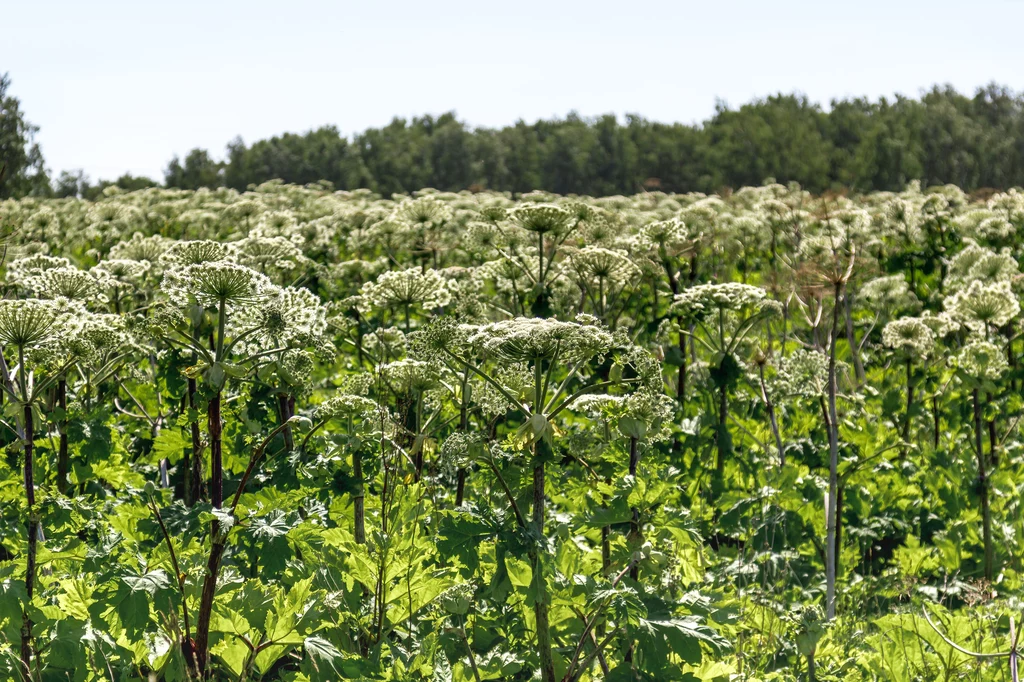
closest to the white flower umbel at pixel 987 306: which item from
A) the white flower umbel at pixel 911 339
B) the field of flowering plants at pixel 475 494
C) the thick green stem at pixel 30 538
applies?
the field of flowering plants at pixel 475 494

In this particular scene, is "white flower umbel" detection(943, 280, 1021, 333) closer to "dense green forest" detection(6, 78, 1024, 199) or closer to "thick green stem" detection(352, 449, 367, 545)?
"thick green stem" detection(352, 449, 367, 545)

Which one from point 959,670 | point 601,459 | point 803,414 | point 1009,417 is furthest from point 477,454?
point 1009,417

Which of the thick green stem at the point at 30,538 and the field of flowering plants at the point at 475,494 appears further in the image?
the thick green stem at the point at 30,538

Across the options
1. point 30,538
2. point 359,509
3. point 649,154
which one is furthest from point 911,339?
point 649,154

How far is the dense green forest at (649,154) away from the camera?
67562mm

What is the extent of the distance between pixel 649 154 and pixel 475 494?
228 ft

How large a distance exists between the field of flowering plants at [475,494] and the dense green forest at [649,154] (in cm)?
5586

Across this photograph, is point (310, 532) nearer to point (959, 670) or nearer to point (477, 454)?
point (477, 454)

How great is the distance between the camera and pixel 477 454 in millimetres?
3326

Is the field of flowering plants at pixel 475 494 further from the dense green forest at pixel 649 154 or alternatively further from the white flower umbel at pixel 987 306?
the dense green forest at pixel 649 154

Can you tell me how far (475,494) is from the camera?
18.6 ft

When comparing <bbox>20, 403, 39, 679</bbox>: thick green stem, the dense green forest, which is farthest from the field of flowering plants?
the dense green forest

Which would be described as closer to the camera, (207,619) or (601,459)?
(207,619)

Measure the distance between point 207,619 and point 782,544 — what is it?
13.1 ft
